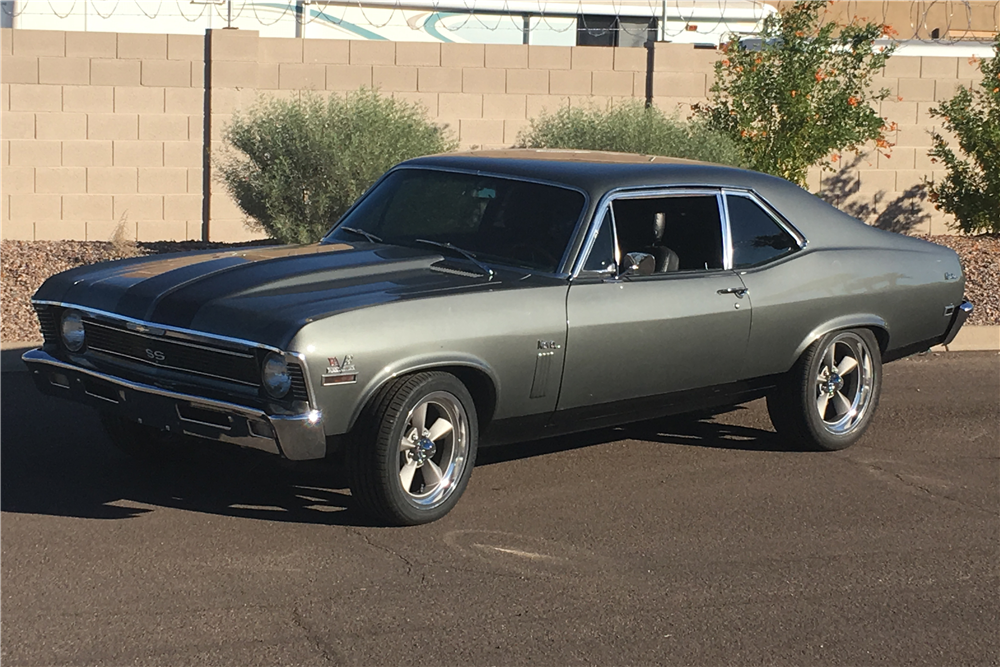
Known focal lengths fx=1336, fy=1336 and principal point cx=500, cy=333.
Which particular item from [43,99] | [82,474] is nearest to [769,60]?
[43,99]

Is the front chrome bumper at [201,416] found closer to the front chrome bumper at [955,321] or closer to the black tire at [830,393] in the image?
the black tire at [830,393]

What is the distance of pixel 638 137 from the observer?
12602 millimetres

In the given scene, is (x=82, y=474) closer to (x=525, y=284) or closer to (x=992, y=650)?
(x=525, y=284)

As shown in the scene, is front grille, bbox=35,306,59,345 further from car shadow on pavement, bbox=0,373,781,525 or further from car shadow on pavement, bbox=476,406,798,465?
car shadow on pavement, bbox=476,406,798,465

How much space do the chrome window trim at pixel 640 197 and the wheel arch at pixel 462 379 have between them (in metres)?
0.73

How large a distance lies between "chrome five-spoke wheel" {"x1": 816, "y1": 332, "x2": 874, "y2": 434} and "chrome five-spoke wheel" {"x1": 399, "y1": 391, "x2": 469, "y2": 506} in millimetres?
2462

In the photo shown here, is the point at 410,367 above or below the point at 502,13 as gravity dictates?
below

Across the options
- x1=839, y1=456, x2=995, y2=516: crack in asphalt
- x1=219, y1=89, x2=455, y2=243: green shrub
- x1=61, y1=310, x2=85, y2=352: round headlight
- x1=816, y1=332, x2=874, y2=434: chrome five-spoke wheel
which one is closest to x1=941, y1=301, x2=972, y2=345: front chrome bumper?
x1=816, y1=332, x2=874, y2=434: chrome five-spoke wheel

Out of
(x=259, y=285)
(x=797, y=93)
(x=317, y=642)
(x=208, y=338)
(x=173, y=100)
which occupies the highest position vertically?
(x=797, y=93)

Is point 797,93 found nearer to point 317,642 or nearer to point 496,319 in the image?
point 496,319

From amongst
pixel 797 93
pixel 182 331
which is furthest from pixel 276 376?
pixel 797 93

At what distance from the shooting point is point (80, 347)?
19.7ft

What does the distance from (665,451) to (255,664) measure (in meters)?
3.50

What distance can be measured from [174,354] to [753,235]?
3.23 meters
